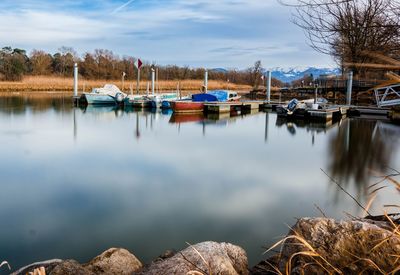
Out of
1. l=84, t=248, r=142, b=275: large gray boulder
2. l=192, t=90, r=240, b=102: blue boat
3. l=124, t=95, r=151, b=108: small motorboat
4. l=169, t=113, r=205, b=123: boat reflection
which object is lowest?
l=84, t=248, r=142, b=275: large gray boulder

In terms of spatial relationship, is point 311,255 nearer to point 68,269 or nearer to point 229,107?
point 68,269

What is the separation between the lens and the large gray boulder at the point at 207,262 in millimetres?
3049

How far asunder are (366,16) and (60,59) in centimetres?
6591

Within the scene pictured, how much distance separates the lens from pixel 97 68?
5950cm

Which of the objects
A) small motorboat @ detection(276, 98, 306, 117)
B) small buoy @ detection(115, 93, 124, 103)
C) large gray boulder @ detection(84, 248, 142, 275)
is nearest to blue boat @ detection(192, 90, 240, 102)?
small motorboat @ detection(276, 98, 306, 117)

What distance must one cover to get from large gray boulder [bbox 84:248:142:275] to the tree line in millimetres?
52392

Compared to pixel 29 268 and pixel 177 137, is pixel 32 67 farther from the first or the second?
pixel 29 268

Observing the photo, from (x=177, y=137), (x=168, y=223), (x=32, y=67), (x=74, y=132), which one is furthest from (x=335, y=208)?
→ (x=32, y=67)

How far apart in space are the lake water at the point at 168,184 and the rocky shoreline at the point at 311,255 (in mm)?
336

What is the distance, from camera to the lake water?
19.0 feet

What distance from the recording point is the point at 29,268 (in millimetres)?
3896

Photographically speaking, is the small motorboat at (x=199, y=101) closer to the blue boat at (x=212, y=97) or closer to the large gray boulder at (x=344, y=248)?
the blue boat at (x=212, y=97)

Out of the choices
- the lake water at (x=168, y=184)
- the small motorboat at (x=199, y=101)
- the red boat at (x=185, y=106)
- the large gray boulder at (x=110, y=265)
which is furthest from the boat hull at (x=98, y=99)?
the large gray boulder at (x=110, y=265)

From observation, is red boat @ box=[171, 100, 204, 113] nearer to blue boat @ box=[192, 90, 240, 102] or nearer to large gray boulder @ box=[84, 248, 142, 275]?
blue boat @ box=[192, 90, 240, 102]
